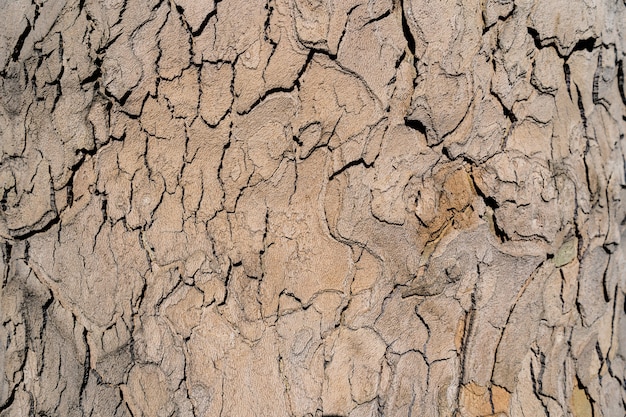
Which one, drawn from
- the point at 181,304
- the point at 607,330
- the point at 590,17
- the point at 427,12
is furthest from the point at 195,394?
the point at 590,17

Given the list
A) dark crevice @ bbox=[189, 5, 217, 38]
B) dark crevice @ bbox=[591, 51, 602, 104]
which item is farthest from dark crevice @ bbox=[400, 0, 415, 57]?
dark crevice @ bbox=[591, 51, 602, 104]

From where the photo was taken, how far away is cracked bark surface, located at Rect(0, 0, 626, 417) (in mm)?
921

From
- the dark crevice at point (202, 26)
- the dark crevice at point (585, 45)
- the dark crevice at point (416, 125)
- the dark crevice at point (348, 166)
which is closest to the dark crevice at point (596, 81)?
the dark crevice at point (585, 45)

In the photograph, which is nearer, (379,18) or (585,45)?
(379,18)

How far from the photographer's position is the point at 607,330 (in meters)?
1.23

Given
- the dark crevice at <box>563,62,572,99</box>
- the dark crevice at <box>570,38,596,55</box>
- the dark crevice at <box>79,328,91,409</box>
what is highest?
the dark crevice at <box>570,38,596,55</box>

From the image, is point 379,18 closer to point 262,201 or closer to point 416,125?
point 416,125

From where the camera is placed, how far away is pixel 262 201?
0.92m

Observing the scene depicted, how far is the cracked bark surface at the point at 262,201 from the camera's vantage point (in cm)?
92

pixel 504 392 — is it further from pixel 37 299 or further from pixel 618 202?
pixel 37 299

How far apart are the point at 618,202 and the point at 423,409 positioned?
2.02ft

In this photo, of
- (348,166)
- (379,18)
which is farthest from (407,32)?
(348,166)

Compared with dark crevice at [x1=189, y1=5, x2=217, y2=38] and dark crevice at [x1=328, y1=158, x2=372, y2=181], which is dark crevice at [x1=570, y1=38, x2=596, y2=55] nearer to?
dark crevice at [x1=328, y1=158, x2=372, y2=181]

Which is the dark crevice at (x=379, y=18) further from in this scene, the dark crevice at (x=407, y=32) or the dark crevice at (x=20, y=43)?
the dark crevice at (x=20, y=43)
